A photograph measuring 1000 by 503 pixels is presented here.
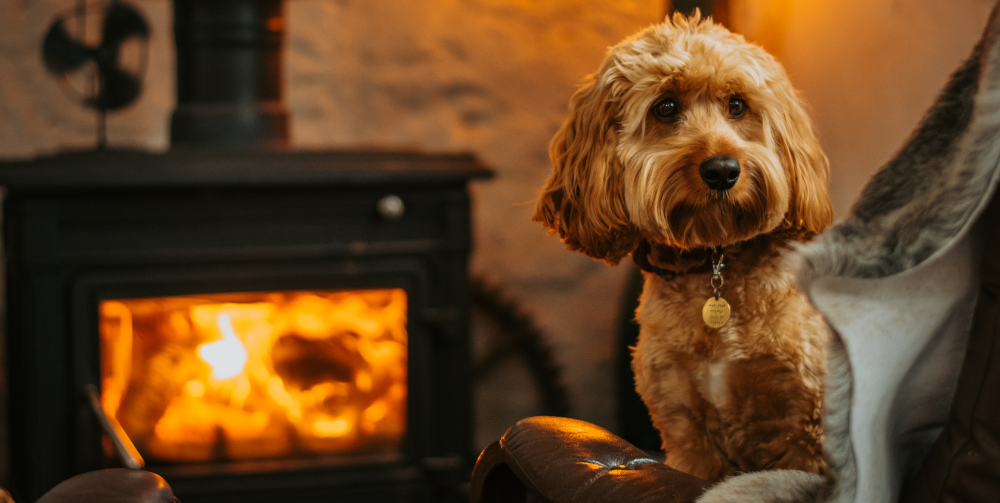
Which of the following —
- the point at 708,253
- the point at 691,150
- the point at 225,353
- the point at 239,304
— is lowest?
the point at 225,353

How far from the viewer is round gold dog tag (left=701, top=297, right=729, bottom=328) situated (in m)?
0.86

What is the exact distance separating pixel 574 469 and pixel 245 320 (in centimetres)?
140

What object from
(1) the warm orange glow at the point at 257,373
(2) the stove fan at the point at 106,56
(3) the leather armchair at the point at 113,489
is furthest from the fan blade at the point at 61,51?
(3) the leather armchair at the point at 113,489

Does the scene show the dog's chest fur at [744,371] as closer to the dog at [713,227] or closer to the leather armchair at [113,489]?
the dog at [713,227]

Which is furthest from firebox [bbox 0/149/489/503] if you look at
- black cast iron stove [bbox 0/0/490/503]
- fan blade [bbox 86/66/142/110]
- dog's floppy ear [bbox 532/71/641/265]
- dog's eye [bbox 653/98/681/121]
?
dog's eye [bbox 653/98/681/121]

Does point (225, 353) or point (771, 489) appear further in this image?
point (225, 353)

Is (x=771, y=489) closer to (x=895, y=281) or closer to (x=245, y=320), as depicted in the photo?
(x=895, y=281)

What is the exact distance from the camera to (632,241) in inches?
36.5

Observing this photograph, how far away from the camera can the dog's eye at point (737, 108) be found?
89 centimetres

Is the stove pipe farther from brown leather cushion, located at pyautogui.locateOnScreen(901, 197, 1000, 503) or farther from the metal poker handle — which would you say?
brown leather cushion, located at pyautogui.locateOnScreen(901, 197, 1000, 503)

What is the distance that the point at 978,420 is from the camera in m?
0.65

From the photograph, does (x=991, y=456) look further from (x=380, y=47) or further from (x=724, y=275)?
(x=380, y=47)

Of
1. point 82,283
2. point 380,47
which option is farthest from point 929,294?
point 380,47

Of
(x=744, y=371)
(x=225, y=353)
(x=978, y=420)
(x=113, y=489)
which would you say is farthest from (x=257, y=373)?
(x=978, y=420)
